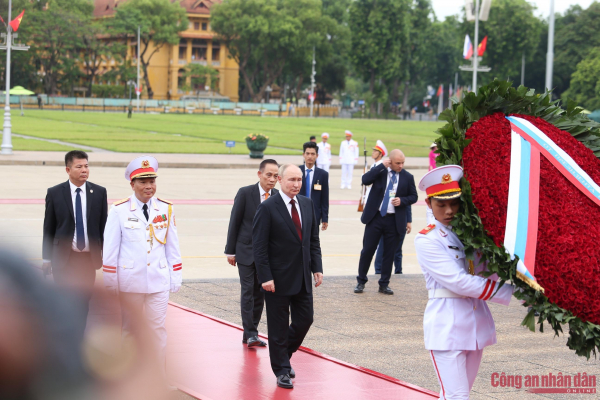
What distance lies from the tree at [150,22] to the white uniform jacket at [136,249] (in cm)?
9529

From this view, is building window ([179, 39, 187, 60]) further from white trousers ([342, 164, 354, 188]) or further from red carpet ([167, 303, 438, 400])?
red carpet ([167, 303, 438, 400])

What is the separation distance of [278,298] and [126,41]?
10459 cm

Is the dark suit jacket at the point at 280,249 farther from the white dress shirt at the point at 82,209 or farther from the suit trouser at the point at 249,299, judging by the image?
the white dress shirt at the point at 82,209

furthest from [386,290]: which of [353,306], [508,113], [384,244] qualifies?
[508,113]

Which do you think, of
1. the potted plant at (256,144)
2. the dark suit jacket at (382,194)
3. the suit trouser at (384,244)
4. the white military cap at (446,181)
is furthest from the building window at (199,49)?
the white military cap at (446,181)

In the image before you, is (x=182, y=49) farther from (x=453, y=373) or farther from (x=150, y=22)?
(x=453, y=373)

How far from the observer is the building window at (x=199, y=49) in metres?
111

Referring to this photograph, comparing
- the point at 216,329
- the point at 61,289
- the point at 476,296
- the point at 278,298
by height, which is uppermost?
the point at 61,289

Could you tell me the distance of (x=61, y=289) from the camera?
2328 mm

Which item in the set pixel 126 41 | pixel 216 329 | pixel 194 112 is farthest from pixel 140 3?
pixel 216 329

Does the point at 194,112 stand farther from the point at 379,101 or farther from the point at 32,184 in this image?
the point at 32,184

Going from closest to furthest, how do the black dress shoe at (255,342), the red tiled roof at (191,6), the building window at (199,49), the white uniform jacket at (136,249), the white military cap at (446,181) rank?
the white military cap at (446,181), the white uniform jacket at (136,249), the black dress shoe at (255,342), the red tiled roof at (191,6), the building window at (199,49)

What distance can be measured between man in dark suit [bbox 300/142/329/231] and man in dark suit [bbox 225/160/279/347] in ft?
12.3

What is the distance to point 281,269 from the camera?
256 inches
